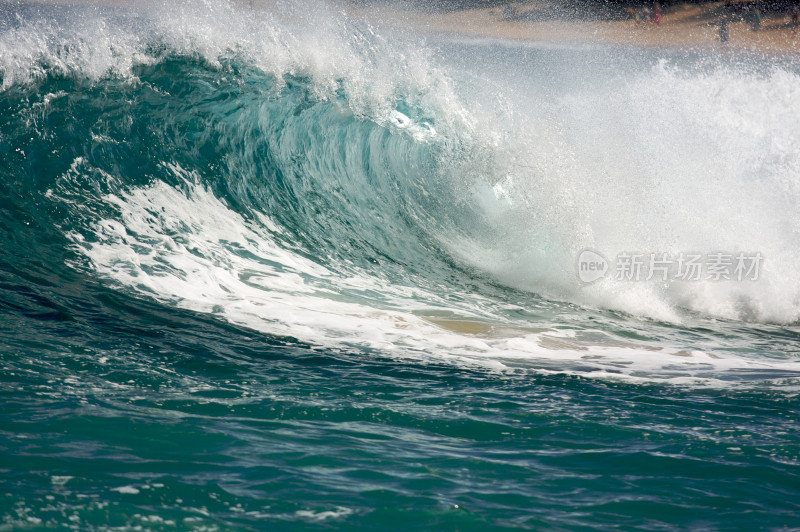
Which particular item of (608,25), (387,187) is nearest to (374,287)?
(387,187)

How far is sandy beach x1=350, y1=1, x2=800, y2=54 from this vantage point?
82.1 ft

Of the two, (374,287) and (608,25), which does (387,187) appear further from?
(608,25)

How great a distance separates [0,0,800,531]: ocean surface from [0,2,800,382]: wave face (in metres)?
0.03

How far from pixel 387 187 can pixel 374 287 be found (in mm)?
2669

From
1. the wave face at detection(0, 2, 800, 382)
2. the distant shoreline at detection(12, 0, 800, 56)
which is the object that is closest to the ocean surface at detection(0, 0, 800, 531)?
the wave face at detection(0, 2, 800, 382)

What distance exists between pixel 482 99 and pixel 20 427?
7.29m

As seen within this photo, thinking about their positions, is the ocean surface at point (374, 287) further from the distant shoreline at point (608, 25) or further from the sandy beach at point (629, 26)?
the sandy beach at point (629, 26)

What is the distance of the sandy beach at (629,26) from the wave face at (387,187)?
652 inches

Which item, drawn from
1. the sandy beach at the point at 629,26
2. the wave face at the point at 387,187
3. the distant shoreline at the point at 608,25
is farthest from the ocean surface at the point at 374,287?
the sandy beach at the point at 629,26

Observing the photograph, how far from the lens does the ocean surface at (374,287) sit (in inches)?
102

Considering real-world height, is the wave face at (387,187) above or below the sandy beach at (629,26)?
below

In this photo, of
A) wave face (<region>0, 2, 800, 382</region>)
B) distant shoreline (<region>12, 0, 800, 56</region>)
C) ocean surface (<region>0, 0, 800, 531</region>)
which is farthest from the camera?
distant shoreline (<region>12, 0, 800, 56</region>)

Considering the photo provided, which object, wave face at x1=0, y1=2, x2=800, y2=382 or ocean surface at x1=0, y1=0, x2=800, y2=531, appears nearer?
ocean surface at x1=0, y1=0, x2=800, y2=531

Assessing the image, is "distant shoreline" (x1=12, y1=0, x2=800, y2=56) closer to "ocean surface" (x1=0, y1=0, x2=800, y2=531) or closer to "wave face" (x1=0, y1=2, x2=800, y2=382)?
"wave face" (x1=0, y1=2, x2=800, y2=382)
